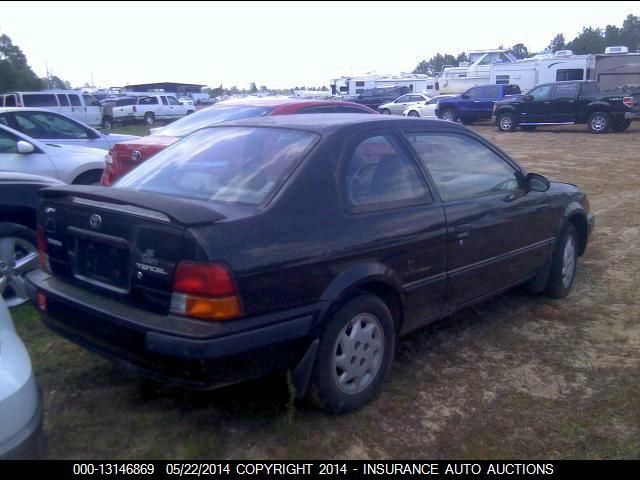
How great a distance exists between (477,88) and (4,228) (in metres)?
24.7

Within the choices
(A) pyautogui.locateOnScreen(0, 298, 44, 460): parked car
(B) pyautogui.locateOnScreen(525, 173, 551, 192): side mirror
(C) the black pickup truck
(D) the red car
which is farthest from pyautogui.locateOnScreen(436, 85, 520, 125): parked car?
(A) pyautogui.locateOnScreen(0, 298, 44, 460): parked car

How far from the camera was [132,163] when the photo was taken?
6.81 meters

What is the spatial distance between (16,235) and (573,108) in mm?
20641

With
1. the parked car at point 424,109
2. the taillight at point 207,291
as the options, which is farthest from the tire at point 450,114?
the taillight at point 207,291

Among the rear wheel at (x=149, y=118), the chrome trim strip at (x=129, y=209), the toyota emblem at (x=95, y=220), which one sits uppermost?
the chrome trim strip at (x=129, y=209)

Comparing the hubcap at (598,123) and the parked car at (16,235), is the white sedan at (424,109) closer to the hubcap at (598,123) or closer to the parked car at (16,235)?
the hubcap at (598,123)

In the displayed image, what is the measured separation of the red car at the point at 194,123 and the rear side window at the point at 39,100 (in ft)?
61.2

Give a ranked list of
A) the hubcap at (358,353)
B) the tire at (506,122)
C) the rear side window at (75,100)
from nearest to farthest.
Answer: the hubcap at (358,353) → the tire at (506,122) → the rear side window at (75,100)

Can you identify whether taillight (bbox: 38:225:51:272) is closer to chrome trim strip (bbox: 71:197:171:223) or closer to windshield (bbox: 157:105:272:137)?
chrome trim strip (bbox: 71:197:171:223)

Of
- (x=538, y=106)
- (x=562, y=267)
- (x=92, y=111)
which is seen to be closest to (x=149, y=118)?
(x=92, y=111)

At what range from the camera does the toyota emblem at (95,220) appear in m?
3.21

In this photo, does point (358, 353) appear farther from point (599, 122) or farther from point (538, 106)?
point (538, 106)

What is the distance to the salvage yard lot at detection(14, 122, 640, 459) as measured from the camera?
3148 millimetres

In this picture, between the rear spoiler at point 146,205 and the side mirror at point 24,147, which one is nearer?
the rear spoiler at point 146,205
